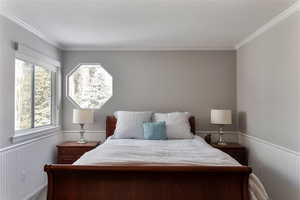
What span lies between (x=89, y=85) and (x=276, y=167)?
10.9ft

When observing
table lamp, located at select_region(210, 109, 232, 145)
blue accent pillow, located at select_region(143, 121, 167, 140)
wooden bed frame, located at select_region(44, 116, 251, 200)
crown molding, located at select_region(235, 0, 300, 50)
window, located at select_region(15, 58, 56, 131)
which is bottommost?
wooden bed frame, located at select_region(44, 116, 251, 200)

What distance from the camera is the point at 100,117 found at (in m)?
4.91

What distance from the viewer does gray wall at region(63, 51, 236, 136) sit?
15.9 ft

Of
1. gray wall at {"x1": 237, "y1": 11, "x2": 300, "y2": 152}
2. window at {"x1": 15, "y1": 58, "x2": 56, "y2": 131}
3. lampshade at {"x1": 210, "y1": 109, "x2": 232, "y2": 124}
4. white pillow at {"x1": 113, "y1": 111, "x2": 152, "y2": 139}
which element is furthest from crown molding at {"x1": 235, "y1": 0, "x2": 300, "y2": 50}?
window at {"x1": 15, "y1": 58, "x2": 56, "y2": 131}

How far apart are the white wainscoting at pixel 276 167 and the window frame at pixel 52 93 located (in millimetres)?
3078

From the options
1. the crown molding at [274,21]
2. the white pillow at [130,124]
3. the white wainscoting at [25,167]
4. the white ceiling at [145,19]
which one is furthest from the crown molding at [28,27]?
the crown molding at [274,21]

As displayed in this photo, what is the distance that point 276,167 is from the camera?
3273 mm

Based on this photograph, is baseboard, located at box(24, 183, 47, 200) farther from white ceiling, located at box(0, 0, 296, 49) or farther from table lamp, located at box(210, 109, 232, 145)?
table lamp, located at box(210, 109, 232, 145)

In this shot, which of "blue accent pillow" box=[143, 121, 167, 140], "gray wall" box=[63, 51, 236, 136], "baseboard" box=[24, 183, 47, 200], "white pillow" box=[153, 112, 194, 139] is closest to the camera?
"baseboard" box=[24, 183, 47, 200]

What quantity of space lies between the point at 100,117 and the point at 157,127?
1.25 metres

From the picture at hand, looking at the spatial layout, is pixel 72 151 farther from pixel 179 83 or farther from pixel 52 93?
pixel 179 83

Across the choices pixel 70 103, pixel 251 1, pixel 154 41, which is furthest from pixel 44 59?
pixel 251 1

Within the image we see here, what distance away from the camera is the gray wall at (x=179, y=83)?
15.9ft

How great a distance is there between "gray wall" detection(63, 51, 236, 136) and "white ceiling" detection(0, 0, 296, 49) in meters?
0.38
